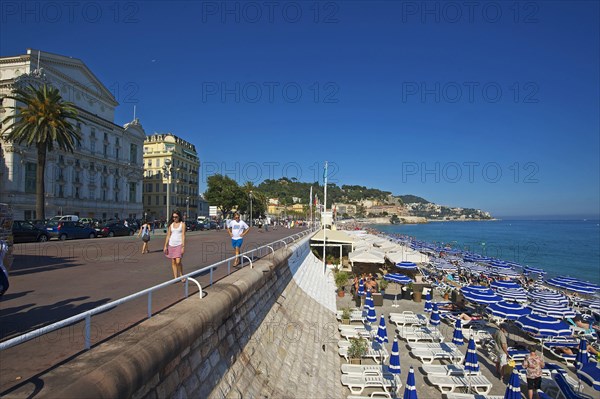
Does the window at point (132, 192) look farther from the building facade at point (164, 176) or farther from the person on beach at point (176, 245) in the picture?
the person on beach at point (176, 245)

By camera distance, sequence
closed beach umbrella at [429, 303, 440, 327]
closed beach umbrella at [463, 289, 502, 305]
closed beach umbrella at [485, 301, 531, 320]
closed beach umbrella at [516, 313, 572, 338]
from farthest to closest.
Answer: closed beach umbrella at [463, 289, 502, 305], closed beach umbrella at [429, 303, 440, 327], closed beach umbrella at [485, 301, 531, 320], closed beach umbrella at [516, 313, 572, 338]

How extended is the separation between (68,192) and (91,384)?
52.0 meters

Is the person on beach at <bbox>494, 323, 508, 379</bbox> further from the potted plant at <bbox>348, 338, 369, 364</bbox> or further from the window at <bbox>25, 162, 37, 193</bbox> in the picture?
the window at <bbox>25, 162, 37, 193</bbox>

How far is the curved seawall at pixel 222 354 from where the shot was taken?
3271 mm

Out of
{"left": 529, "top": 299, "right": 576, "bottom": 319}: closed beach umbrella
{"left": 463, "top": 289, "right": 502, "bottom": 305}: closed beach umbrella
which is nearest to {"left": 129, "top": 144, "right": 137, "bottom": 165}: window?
{"left": 463, "top": 289, "right": 502, "bottom": 305}: closed beach umbrella

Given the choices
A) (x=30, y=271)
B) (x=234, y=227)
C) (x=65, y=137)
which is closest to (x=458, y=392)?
(x=234, y=227)

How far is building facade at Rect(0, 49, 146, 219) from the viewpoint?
125ft

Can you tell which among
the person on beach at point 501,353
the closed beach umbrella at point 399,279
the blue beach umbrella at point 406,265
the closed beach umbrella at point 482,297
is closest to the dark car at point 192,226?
the blue beach umbrella at point 406,265

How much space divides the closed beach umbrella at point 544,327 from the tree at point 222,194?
54183 millimetres

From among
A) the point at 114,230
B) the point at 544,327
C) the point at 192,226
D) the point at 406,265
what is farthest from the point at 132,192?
the point at 544,327

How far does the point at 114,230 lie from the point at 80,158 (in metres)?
Result: 26.1

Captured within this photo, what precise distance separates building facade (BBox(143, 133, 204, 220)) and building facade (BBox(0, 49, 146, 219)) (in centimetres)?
948

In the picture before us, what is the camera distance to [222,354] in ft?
21.2

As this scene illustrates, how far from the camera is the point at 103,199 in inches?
2130
